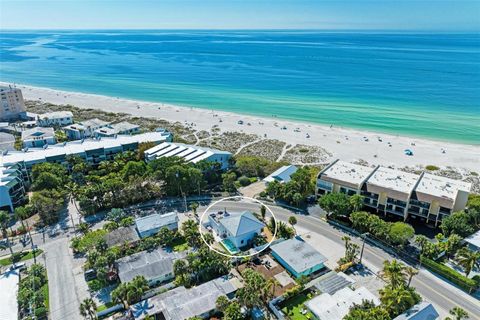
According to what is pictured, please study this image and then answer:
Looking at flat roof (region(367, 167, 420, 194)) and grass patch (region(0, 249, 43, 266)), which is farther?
flat roof (region(367, 167, 420, 194))

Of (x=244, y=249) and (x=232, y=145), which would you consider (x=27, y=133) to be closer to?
(x=232, y=145)

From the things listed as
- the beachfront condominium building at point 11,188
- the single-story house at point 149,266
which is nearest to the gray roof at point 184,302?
the single-story house at point 149,266

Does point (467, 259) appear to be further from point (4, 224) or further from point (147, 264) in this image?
point (4, 224)

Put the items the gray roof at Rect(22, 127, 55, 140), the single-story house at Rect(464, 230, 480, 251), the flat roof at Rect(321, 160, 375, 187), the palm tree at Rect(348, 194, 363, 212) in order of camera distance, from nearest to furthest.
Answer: the single-story house at Rect(464, 230, 480, 251)
the palm tree at Rect(348, 194, 363, 212)
the flat roof at Rect(321, 160, 375, 187)
the gray roof at Rect(22, 127, 55, 140)

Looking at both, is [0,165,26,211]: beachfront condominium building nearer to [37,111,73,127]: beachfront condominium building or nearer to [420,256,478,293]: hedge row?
[37,111,73,127]: beachfront condominium building

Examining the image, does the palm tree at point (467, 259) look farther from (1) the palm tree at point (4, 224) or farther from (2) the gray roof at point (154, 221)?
(1) the palm tree at point (4, 224)

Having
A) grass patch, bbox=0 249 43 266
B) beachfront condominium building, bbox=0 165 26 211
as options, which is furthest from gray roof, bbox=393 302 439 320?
beachfront condominium building, bbox=0 165 26 211
